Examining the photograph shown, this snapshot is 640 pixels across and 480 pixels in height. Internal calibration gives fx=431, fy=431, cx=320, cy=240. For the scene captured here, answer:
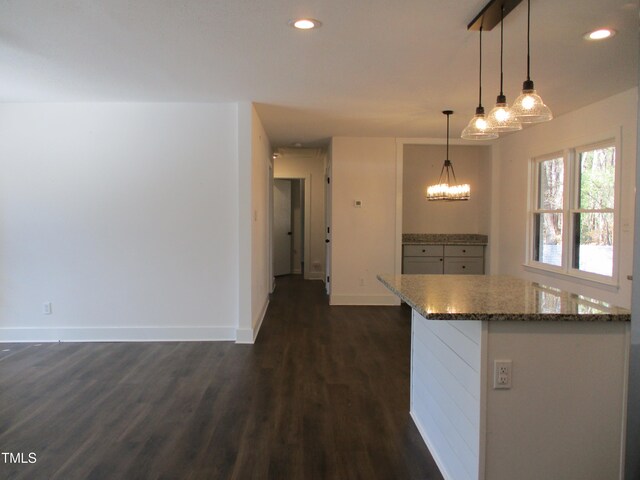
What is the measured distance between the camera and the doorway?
898cm

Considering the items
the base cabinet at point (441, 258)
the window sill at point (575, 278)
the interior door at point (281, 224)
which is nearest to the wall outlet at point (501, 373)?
the window sill at point (575, 278)

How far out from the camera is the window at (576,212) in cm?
396

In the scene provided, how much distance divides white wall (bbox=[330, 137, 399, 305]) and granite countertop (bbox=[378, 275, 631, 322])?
137 inches

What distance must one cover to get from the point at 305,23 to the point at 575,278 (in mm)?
3637

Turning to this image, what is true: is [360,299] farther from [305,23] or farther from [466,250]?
[305,23]

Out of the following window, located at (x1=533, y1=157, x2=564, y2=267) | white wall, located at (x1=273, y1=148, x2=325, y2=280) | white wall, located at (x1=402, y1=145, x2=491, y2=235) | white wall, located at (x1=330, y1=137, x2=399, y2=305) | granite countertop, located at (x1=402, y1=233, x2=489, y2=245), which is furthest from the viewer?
white wall, located at (x1=273, y1=148, x2=325, y2=280)

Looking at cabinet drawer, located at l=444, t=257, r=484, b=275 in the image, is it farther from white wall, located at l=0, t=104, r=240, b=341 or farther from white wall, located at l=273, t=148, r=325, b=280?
white wall, located at l=0, t=104, r=240, b=341

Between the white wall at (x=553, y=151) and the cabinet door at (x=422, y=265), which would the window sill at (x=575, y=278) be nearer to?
the white wall at (x=553, y=151)

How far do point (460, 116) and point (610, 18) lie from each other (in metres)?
2.34

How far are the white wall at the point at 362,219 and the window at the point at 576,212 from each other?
185 centimetres

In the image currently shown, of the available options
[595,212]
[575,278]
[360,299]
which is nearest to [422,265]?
[360,299]

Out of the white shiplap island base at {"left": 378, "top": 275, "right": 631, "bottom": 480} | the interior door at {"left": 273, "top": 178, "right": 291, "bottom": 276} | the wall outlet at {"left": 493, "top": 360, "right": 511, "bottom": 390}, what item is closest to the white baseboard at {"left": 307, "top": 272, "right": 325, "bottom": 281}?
the interior door at {"left": 273, "top": 178, "right": 291, "bottom": 276}

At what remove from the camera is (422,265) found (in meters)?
6.40

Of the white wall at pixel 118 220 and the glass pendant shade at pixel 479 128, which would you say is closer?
the glass pendant shade at pixel 479 128
